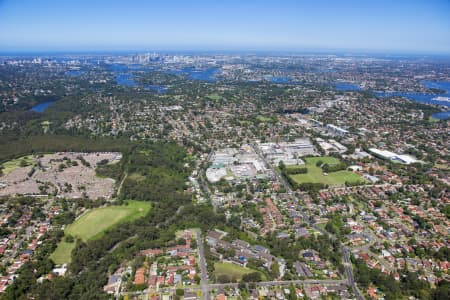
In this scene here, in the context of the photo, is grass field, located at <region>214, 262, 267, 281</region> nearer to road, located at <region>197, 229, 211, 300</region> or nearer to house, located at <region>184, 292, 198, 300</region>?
road, located at <region>197, 229, 211, 300</region>

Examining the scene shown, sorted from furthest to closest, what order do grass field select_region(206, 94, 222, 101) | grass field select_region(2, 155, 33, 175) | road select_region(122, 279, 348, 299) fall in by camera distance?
grass field select_region(206, 94, 222, 101), grass field select_region(2, 155, 33, 175), road select_region(122, 279, 348, 299)

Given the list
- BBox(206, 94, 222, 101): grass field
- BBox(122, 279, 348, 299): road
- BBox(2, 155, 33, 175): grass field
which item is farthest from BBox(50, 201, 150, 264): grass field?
BBox(206, 94, 222, 101): grass field

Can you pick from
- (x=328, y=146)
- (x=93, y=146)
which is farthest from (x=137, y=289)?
(x=328, y=146)

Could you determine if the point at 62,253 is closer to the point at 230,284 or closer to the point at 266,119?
the point at 230,284

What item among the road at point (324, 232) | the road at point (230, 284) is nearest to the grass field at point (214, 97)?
the road at point (324, 232)

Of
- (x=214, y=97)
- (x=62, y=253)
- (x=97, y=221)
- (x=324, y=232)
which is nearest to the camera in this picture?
(x=62, y=253)

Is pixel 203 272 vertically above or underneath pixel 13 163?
underneath

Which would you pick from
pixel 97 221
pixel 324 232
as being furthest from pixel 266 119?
pixel 97 221
